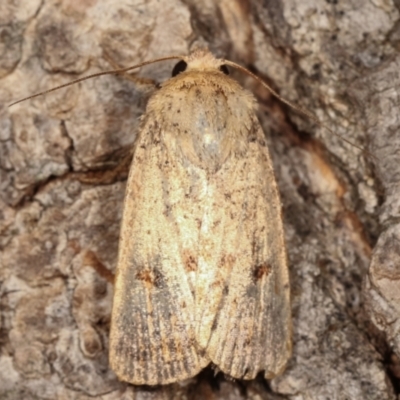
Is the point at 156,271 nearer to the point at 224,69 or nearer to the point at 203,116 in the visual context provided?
the point at 203,116

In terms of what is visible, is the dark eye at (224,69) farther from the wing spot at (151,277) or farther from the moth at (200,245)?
the wing spot at (151,277)

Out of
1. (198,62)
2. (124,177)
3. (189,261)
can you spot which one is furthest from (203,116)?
(189,261)

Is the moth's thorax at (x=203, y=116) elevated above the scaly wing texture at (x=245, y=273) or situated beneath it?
elevated above

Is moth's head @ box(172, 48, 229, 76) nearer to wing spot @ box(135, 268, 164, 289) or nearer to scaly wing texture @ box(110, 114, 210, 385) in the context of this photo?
scaly wing texture @ box(110, 114, 210, 385)

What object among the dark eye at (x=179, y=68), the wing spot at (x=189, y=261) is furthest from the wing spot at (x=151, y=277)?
the dark eye at (x=179, y=68)

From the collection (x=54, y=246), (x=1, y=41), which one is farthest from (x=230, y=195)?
(x=1, y=41)

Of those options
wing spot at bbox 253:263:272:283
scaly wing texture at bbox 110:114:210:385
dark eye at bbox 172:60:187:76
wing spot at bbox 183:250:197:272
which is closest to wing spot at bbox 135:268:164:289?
scaly wing texture at bbox 110:114:210:385
